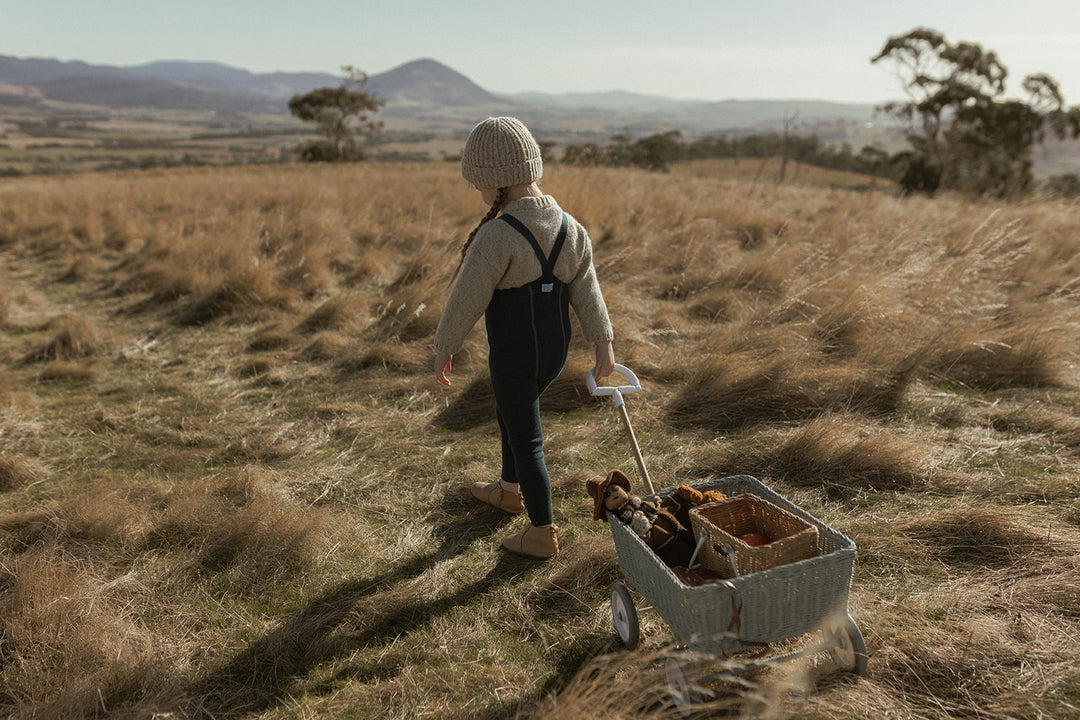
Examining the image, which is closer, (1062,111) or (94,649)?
(94,649)

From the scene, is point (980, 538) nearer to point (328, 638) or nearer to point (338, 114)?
point (328, 638)

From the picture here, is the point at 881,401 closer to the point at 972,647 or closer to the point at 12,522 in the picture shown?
the point at 972,647

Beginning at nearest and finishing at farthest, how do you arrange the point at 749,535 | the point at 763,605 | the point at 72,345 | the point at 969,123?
the point at 763,605
the point at 749,535
the point at 72,345
the point at 969,123

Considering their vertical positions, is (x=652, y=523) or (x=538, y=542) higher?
(x=652, y=523)

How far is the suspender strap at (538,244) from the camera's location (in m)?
2.31

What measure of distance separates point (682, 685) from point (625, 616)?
1.29ft

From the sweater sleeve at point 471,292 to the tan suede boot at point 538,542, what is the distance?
901mm

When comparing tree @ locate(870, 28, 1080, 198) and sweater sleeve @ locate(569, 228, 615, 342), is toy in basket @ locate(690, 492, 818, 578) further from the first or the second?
tree @ locate(870, 28, 1080, 198)

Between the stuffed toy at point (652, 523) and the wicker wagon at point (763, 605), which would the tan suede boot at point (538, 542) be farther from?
the wicker wagon at point (763, 605)

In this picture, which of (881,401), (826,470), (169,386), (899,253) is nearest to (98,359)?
(169,386)

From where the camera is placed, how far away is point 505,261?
231 centimetres

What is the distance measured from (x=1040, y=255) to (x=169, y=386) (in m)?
8.35

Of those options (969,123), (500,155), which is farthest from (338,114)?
(500,155)

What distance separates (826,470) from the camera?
320 centimetres
